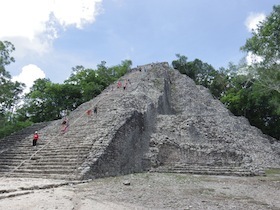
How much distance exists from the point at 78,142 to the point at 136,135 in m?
2.77

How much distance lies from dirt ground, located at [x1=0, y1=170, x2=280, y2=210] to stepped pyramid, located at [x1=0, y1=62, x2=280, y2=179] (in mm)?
2036

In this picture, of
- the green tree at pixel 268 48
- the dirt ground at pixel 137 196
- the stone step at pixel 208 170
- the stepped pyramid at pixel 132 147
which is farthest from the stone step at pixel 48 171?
the green tree at pixel 268 48

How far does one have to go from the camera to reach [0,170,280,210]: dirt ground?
20.1 feet

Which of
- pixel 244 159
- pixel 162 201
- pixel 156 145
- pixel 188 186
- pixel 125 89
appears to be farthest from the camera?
pixel 125 89

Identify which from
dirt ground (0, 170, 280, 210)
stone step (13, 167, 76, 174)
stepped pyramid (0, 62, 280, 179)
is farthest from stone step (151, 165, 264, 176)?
stone step (13, 167, 76, 174)

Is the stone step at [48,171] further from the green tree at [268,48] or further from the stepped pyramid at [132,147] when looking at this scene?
the green tree at [268,48]

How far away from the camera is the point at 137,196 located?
283 inches

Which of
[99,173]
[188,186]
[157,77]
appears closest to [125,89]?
[157,77]

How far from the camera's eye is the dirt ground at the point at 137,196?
6.12 meters

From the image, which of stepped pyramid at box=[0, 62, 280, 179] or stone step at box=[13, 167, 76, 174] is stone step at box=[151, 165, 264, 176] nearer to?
stepped pyramid at box=[0, 62, 280, 179]

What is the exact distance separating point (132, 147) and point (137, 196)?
19.8ft

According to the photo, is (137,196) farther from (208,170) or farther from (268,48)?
(268,48)

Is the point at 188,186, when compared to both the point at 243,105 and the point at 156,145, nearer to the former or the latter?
the point at 156,145

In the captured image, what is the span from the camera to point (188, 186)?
9109 millimetres
